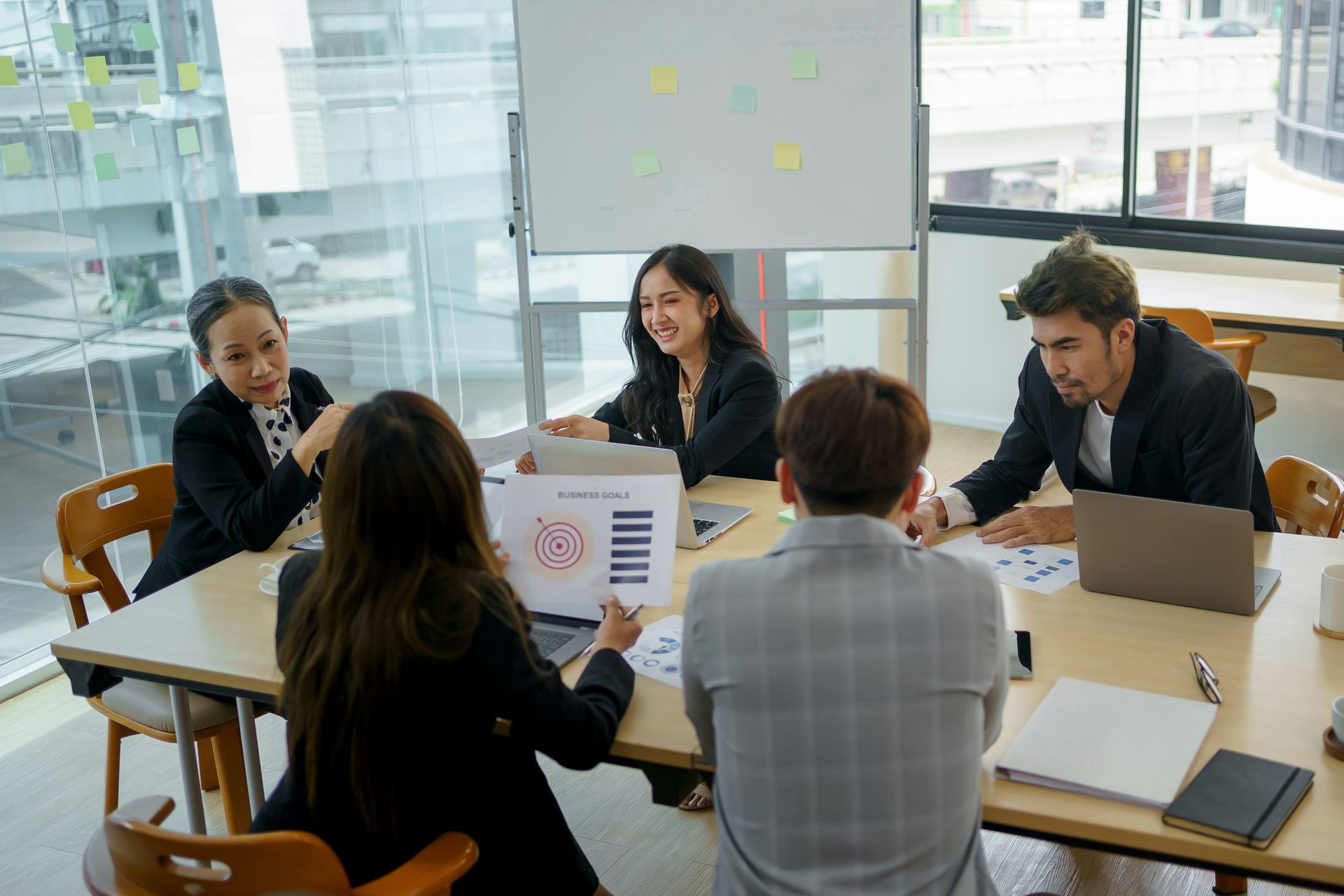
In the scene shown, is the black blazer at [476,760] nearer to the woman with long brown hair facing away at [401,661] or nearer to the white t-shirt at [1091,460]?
the woman with long brown hair facing away at [401,661]

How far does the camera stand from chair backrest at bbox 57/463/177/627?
8.16 ft

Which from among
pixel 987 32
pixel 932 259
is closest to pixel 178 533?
pixel 932 259

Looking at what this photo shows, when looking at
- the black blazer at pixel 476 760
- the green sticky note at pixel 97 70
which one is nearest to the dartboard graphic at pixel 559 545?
the black blazer at pixel 476 760

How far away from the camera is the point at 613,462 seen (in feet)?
7.27

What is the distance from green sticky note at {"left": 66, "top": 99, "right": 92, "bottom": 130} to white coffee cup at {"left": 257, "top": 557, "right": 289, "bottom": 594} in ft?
5.80

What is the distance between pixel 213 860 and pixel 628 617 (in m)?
0.81

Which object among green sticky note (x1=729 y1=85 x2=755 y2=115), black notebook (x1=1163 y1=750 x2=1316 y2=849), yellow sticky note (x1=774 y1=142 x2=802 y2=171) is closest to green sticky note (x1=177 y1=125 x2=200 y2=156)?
green sticky note (x1=729 y1=85 x2=755 y2=115)

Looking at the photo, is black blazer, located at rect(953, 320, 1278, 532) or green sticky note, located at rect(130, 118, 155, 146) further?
green sticky note, located at rect(130, 118, 155, 146)

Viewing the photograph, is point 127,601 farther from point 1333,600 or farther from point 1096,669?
point 1333,600

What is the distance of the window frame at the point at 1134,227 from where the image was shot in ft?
14.4

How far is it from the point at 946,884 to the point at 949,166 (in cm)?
450

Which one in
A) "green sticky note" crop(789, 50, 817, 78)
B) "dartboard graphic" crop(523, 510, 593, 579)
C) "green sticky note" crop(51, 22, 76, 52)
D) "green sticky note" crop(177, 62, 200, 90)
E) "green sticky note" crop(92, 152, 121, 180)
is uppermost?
"green sticky note" crop(51, 22, 76, 52)

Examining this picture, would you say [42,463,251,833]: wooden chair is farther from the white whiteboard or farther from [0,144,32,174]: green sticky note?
the white whiteboard

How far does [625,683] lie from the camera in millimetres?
1666
